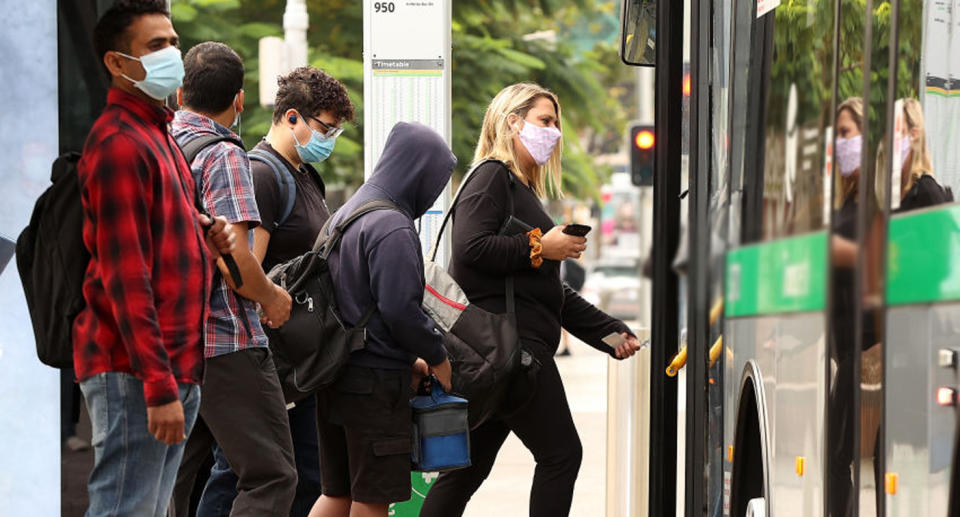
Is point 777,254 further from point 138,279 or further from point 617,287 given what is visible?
point 617,287

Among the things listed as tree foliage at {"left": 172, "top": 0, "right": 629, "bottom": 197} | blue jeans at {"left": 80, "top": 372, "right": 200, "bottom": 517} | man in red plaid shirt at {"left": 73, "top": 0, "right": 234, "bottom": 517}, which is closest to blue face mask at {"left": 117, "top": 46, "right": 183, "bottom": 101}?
man in red plaid shirt at {"left": 73, "top": 0, "right": 234, "bottom": 517}

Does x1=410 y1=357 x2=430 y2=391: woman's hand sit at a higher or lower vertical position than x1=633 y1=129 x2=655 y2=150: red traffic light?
lower

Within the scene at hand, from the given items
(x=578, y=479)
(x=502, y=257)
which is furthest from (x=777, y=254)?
(x=578, y=479)

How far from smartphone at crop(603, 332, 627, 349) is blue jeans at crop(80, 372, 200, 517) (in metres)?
2.54

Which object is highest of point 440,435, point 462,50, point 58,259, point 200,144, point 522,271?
point 462,50

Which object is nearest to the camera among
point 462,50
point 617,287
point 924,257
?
point 924,257

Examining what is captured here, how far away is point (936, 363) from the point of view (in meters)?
2.45

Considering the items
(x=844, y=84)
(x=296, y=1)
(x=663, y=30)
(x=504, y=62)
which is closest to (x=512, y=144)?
(x=663, y=30)

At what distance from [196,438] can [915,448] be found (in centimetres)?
279

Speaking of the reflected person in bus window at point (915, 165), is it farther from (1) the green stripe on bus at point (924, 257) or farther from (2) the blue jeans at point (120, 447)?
(2) the blue jeans at point (120, 447)

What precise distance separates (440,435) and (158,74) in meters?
1.77

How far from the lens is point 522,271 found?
5.27 metres

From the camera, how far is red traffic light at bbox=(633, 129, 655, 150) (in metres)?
12.3

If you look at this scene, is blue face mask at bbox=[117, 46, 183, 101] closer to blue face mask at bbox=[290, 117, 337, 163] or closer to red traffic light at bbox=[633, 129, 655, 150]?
blue face mask at bbox=[290, 117, 337, 163]
